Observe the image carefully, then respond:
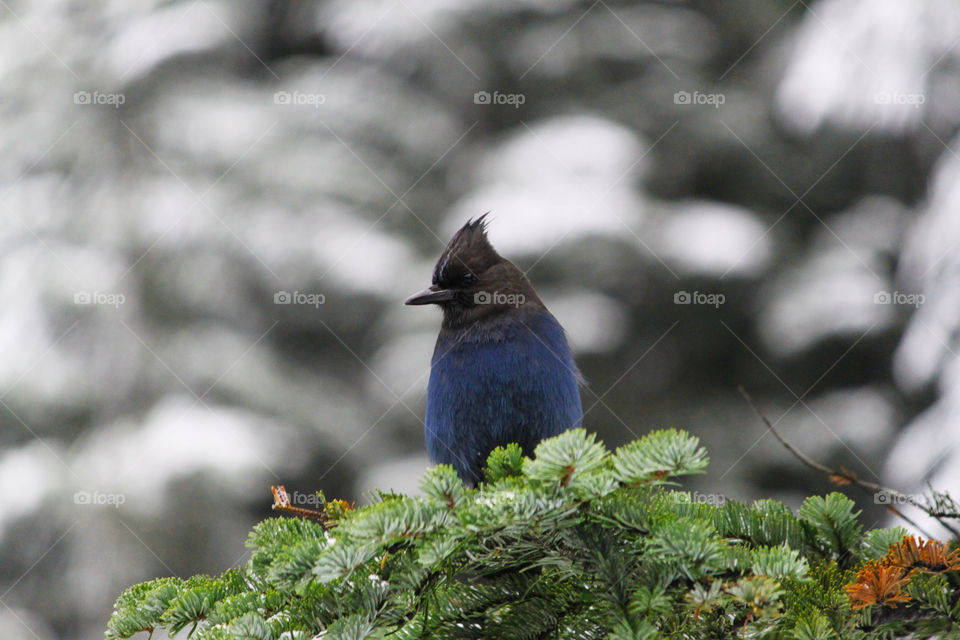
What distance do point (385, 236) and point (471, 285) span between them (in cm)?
337

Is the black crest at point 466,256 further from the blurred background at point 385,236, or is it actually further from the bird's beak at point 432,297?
the blurred background at point 385,236

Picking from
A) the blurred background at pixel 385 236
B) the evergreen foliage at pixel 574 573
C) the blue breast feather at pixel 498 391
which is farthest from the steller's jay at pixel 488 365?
the blurred background at pixel 385 236

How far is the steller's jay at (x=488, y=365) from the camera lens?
2.98 metres

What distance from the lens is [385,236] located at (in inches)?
257

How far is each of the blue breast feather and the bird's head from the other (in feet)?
0.27

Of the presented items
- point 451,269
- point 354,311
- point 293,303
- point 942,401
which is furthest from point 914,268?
point 293,303

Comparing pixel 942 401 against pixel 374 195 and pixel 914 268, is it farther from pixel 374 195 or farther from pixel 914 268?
pixel 374 195

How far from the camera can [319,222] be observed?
6363 millimetres

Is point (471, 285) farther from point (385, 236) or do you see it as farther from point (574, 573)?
point (385, 236)

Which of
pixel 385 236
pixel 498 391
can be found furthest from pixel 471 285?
pixel 385 236

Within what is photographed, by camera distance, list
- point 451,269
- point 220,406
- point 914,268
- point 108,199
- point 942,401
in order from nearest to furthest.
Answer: point 451,269, point 942,401, point 914,268, point 220,406, point 108,199

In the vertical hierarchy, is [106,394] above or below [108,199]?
below

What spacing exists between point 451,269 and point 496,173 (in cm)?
343

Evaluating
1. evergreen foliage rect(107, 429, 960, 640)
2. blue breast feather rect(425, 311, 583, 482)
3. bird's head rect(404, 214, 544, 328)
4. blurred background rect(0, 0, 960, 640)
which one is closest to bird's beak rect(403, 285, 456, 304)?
bird's head rect(404, 214, 544, 328)
